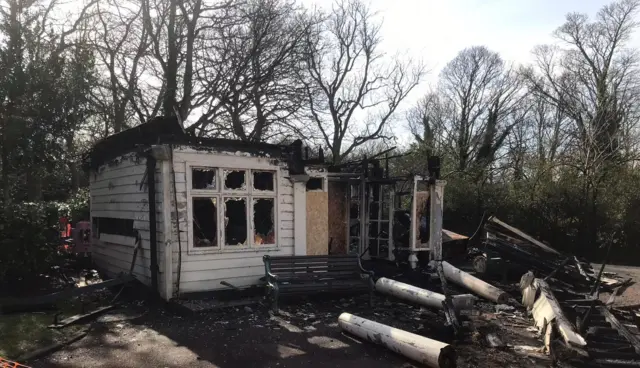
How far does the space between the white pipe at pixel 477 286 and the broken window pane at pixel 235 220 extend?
4696 millimetres

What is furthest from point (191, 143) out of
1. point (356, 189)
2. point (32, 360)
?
point (356, 189)

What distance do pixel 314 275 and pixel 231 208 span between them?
2085mm

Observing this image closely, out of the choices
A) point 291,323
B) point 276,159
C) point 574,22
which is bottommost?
point 291,323

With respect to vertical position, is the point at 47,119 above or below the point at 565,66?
below

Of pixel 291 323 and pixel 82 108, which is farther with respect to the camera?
pixel 82 108

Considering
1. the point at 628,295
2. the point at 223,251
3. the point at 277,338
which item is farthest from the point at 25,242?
the point at 628,295

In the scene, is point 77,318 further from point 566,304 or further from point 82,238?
point 566,304

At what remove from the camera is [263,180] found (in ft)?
27.9

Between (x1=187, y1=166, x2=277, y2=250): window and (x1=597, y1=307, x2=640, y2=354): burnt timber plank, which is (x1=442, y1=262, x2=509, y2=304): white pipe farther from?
(x1=187, y1=166, x2=277, y2=250): window

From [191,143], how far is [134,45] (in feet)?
40.8

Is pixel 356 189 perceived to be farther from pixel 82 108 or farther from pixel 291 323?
pixel 82 108

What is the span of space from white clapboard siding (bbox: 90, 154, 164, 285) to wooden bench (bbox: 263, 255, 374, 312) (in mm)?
1957

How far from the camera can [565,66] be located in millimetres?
25781

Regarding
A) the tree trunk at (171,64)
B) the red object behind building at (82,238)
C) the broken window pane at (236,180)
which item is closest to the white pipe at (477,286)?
the broken window pane at (236,180)
